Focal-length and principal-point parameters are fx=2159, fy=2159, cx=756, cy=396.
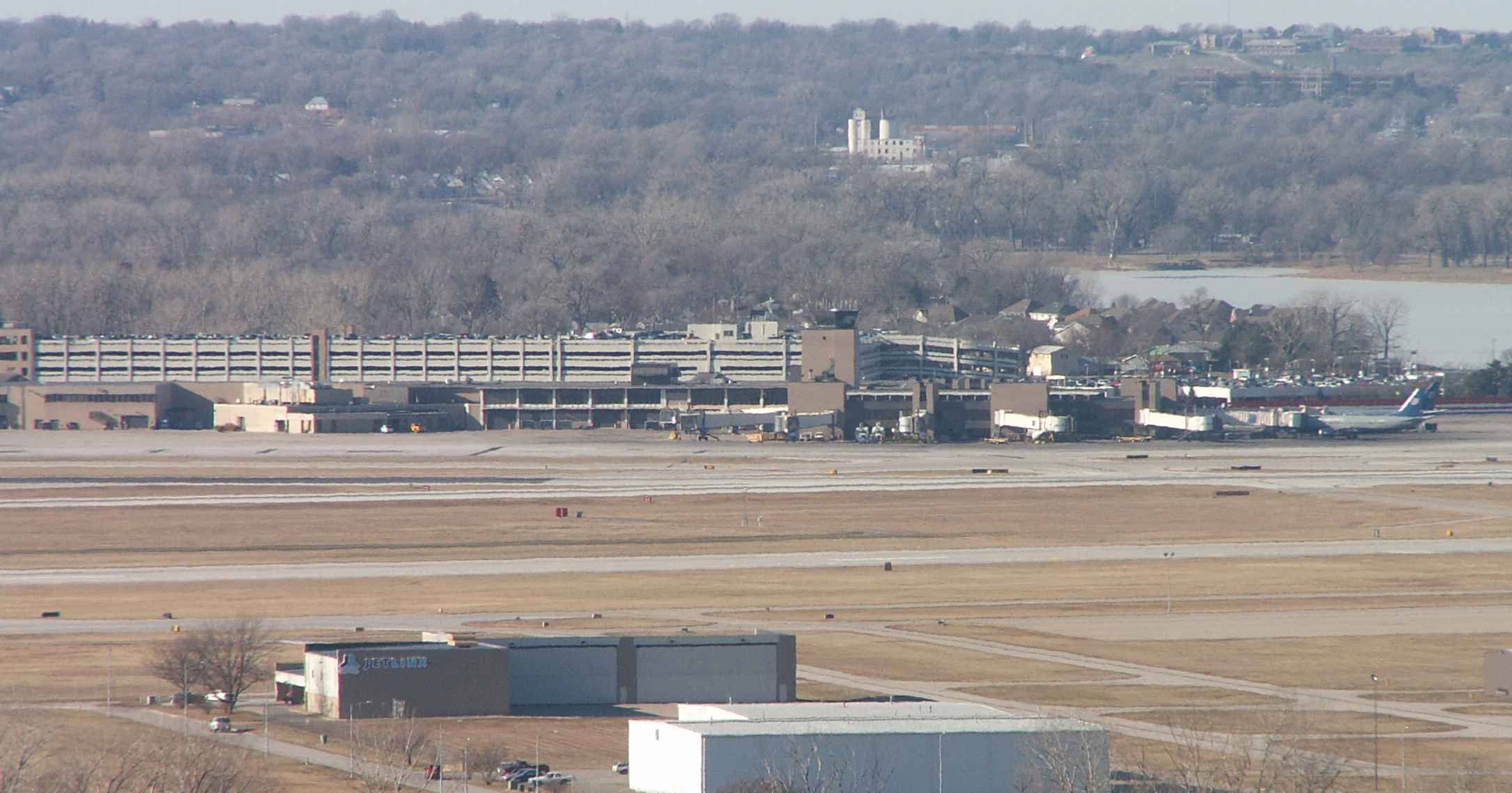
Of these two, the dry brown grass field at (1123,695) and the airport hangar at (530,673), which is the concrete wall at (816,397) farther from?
the dry brown grass field at (1123,695)

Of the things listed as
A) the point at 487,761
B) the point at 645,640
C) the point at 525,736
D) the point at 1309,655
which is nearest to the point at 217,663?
the point at 525,736

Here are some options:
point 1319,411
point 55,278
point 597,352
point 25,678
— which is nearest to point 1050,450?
point 1319,411

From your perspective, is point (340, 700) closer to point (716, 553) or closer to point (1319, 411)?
point (716, 553)

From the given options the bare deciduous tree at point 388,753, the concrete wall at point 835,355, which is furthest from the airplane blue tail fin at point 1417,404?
the bare deciduous tree at point 388,753

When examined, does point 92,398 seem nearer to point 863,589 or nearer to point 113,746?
point 863,589

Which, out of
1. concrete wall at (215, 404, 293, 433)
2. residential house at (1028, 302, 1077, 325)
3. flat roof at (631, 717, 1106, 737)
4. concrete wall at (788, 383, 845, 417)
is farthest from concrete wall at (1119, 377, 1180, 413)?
flat roof at (631, 717, 1106, 737)
